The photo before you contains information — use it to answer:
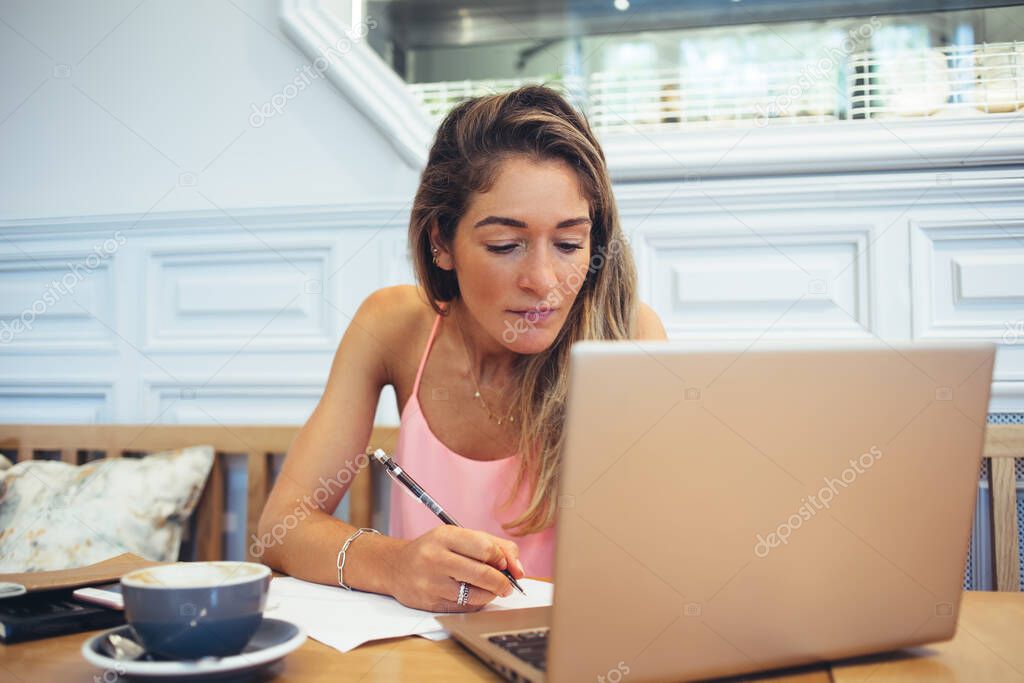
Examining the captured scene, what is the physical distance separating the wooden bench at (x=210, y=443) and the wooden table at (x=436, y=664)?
0.81 metres

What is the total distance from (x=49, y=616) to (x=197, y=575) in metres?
0.19

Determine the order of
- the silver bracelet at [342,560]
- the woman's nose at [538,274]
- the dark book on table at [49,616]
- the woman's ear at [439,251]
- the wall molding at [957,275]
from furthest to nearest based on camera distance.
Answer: the wall molding at [957,275], the woman's ear at [439,251], the woman's nose at [538,274], the silver bracelet at [342,560], the dark book on table at [49,616]

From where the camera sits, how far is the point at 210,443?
59.8 inches

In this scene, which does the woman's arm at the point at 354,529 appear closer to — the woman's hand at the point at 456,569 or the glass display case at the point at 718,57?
the woman's hand at the point at 456,569

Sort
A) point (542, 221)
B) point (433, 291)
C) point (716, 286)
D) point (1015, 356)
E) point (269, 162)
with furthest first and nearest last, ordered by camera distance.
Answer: point (269, 162) < point (716, 286) < point (1015, 356) < point (433, 291) < point (542, 221)

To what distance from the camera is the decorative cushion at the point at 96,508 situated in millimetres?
1380

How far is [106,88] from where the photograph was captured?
175cm

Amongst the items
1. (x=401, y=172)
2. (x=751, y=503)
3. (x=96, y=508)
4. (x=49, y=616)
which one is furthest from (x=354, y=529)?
(x=401, y=172)

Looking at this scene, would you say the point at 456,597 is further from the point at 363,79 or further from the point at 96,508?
the point at 363,79

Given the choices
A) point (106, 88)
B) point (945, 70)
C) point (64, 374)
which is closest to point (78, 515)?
point (64, 374)

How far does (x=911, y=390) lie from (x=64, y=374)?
1649 millimetres

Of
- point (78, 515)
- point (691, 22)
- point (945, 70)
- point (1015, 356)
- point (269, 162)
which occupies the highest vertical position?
point (691, 22)

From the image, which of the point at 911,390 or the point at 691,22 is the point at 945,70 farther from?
the point at 911,390

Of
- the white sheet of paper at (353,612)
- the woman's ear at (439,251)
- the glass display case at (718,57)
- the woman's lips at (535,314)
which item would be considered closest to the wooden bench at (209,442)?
the woman's ear at (439,251)
